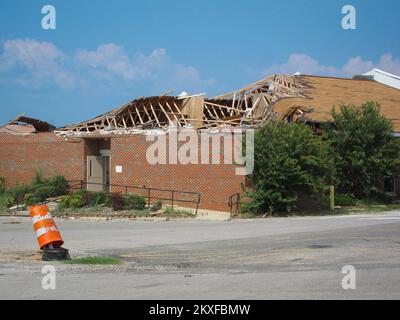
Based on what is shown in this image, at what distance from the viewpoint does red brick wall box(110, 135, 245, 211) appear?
26.5 meters

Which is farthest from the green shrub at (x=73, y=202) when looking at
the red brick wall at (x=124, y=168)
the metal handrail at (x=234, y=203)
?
the metal handrail at (x=234, y=203)

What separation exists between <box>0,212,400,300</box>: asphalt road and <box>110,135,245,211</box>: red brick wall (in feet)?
17.7

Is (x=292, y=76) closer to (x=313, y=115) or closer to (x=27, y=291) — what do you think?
(x=313, y=115)

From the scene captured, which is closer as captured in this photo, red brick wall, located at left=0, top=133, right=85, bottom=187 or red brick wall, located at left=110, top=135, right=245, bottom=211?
red brick wall, located at left=110, top=135, right=245, bottom=211

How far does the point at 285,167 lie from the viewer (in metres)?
24.0

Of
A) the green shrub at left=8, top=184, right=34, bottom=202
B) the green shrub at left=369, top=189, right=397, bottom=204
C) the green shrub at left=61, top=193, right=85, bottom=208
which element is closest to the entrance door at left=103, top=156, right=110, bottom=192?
the green shrub at left=8, top=184, right=34, bottom=202

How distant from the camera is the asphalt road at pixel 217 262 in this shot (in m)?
9.31

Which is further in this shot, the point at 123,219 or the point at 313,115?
the point at 313,115

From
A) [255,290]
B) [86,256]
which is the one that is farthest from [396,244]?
[86,256]

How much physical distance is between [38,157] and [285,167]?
54.4 feet

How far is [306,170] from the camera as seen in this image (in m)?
24.6

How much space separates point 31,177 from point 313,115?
55.8 ft

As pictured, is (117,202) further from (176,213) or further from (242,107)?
(242,107)

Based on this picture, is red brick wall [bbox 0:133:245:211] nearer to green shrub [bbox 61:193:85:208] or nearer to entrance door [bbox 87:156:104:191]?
entrance door [bbox 87:156:104:191]
